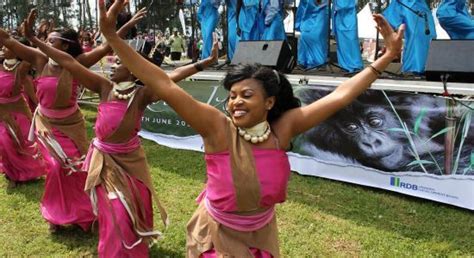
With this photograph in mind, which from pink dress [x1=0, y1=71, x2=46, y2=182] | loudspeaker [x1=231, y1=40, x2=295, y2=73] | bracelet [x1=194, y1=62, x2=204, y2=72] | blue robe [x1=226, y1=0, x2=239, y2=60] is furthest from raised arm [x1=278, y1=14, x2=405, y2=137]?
blue robe [x1=226, y1=0, x2=239, y2=60]

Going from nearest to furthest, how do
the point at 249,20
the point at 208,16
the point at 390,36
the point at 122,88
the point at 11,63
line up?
the point at 390,36
the point at 122,88
the point at 11,63
the point at 249,20
the point at 208,16

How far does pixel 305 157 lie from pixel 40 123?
3.06 metres

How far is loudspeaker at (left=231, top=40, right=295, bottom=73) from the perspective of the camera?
24.4ft

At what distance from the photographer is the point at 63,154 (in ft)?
14.3

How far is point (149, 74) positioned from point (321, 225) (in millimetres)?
2902

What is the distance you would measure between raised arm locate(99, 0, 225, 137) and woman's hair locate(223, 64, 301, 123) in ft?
0.76

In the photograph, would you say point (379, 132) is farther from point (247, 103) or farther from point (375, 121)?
point (247, 103)

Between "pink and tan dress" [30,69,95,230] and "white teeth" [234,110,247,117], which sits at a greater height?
"white teeth" [234,110,247,117]

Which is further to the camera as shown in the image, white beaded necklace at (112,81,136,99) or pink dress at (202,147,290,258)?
white beaded necklace at (112,81,136,99)

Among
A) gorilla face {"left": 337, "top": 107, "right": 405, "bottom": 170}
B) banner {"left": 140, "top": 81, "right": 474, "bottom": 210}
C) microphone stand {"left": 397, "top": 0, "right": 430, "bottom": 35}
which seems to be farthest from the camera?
microphone stand {"left": 397, "top": 0, "right": 430, "bottom": 35}

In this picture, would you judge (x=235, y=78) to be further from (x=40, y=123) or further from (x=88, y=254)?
(x=40, y=123)

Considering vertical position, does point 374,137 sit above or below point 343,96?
below

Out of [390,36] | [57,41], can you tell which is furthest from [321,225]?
[57,41]

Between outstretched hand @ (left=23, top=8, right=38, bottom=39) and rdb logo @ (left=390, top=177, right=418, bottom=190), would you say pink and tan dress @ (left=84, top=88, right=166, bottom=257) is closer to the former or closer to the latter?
outstretched hand @ (left=23, top=8, right=38, bottom=39)
